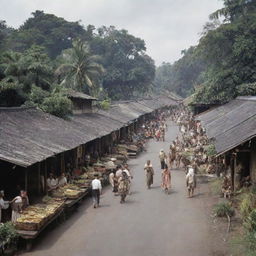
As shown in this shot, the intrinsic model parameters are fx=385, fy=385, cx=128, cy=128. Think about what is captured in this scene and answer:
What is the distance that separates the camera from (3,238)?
1136cm

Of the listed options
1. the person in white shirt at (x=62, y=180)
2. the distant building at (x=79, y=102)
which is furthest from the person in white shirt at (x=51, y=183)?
the distant building at (x=79, y=102)

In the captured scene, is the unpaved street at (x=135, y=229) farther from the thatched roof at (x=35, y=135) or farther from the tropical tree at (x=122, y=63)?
the tropical tree at (x=122, y=63)

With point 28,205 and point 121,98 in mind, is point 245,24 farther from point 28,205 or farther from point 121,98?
point 121,98

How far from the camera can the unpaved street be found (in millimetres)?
12000

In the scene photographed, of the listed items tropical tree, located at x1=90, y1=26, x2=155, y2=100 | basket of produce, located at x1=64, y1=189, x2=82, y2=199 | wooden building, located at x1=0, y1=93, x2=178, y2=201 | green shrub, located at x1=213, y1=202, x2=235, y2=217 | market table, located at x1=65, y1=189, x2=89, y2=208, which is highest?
tropical tree, located at x1=90, y1=26, x2=155, y2=100

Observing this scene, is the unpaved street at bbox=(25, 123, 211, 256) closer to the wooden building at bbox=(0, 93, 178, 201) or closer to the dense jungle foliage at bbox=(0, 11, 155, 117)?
the wooden building at bbox=(0, 93, 178, 201)

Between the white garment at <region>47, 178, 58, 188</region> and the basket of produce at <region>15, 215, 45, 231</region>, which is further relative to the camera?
the white garment at <region>47, 178, 58, 188</region>

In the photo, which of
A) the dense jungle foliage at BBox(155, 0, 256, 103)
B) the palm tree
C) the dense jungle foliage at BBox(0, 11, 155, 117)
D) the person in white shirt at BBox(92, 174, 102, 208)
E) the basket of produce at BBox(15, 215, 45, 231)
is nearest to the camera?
the basket of produce at BBox(15, 215, 45, 231)

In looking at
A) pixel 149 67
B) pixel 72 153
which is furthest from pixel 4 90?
pixel 149 67

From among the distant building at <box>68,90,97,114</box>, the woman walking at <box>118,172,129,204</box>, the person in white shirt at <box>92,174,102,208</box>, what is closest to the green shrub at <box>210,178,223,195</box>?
the woman walking at <box>118,172,129,204</box>

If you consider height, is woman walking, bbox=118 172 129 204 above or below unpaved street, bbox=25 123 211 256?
above

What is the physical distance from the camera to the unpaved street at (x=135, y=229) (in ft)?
39.4

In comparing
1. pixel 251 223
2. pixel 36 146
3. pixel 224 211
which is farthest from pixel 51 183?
pixel 251 223

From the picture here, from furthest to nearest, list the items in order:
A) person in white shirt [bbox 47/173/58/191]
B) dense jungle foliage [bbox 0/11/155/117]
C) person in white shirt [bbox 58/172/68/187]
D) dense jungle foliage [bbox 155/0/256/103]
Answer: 1. dense jungle foliage [bbox 155/0/256/103]
2. dense jungle foliage [bbox 0/11/155/117]
3. person in white shirt [bbox 58/172/68/187]
4. person in white shirt [bbox 47/173/58/191]
